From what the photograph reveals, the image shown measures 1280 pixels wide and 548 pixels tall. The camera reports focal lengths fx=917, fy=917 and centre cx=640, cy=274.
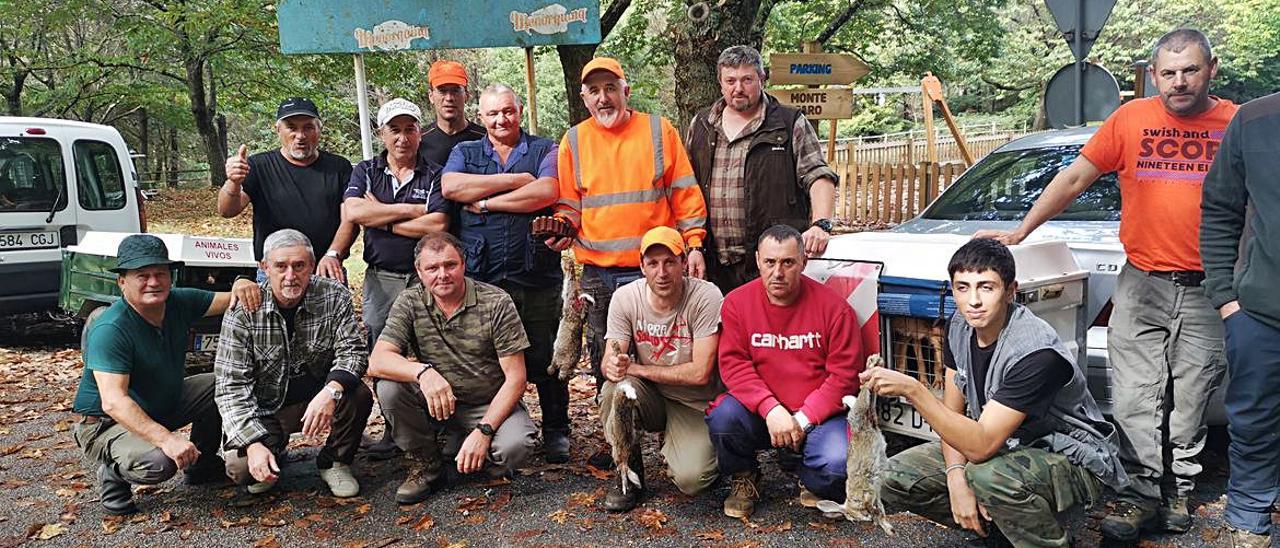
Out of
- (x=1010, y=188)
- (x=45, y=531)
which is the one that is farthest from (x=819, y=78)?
(x=45, y=531)

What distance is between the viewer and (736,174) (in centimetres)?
456

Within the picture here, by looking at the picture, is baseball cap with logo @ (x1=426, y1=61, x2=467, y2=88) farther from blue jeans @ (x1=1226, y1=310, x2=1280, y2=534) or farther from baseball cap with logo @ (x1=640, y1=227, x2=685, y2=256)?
blue jeans @ (x1=1226, y1=310, x2=1280, y2=534)

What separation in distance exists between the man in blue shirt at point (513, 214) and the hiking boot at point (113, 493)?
1.86 m

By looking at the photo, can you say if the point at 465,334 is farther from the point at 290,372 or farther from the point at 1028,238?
the point at 1028,238

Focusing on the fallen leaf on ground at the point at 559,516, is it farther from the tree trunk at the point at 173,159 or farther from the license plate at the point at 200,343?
the tree trunk at the point at 173,159

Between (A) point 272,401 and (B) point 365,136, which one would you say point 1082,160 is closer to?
(A) point 272,401

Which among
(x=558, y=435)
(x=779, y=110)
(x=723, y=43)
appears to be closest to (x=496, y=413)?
(x=558, y=435)

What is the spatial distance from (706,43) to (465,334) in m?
3.71

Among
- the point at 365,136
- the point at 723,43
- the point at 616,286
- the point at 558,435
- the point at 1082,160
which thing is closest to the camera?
the point at 1082,160

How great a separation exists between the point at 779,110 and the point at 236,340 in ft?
9.24

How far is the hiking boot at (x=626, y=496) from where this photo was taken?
4105mm

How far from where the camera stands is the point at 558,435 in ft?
16.2

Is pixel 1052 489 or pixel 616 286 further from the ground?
pixel 616 286

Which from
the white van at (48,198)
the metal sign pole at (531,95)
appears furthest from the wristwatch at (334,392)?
the white van at (48,198)
